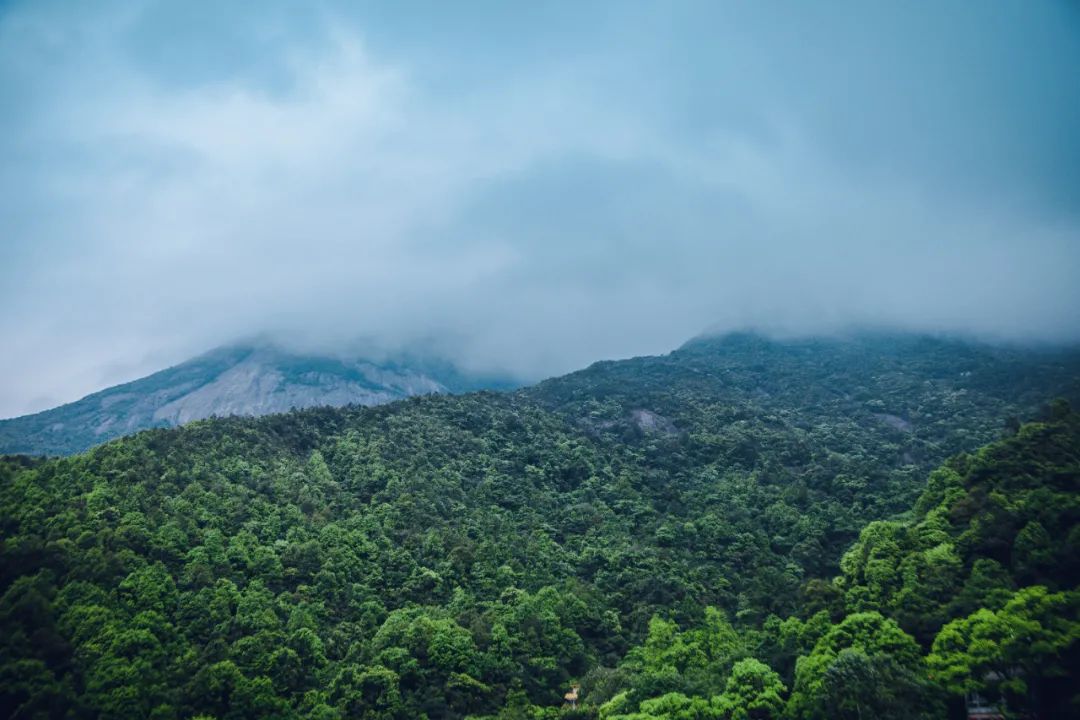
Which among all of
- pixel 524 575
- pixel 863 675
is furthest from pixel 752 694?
pixel 524 575

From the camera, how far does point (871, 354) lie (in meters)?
170

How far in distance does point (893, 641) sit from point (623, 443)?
69.9 meters

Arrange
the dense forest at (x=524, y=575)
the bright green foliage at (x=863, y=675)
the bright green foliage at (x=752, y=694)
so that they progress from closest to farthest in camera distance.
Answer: the bright green foliage at (x=863, y=675) < the dense forest at (x=524, y=575) < the bright green foliage at (x=752, y=694)

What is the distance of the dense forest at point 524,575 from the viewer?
4022 centimetres

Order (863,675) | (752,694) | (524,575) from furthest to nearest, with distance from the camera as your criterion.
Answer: (524,575) → (752,694) → (863,675)

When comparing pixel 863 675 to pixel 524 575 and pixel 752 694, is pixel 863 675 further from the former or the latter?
pixel 524 575

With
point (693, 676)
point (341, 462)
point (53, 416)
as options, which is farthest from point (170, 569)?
Answer: point (53, 416)

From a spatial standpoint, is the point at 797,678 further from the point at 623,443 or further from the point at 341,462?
the point at 623,443

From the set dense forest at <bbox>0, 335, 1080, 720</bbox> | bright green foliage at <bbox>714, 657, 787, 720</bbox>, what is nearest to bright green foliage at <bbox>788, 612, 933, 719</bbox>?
dense forest at <bbox>0, 335, 1080, 720</bbox>

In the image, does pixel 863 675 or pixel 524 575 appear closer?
pixel 863 675

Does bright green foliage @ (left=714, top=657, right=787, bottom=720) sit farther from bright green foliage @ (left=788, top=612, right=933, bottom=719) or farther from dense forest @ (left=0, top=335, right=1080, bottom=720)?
bright green foliage @ (left=788, top=612, right=933, bottom=719)

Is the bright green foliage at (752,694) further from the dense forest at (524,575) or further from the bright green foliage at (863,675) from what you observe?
the bright green foliage at (863,675)

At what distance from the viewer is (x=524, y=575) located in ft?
216

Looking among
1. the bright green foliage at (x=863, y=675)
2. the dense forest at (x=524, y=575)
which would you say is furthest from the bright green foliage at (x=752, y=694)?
the bright green foliage at (x=863, y=675)
